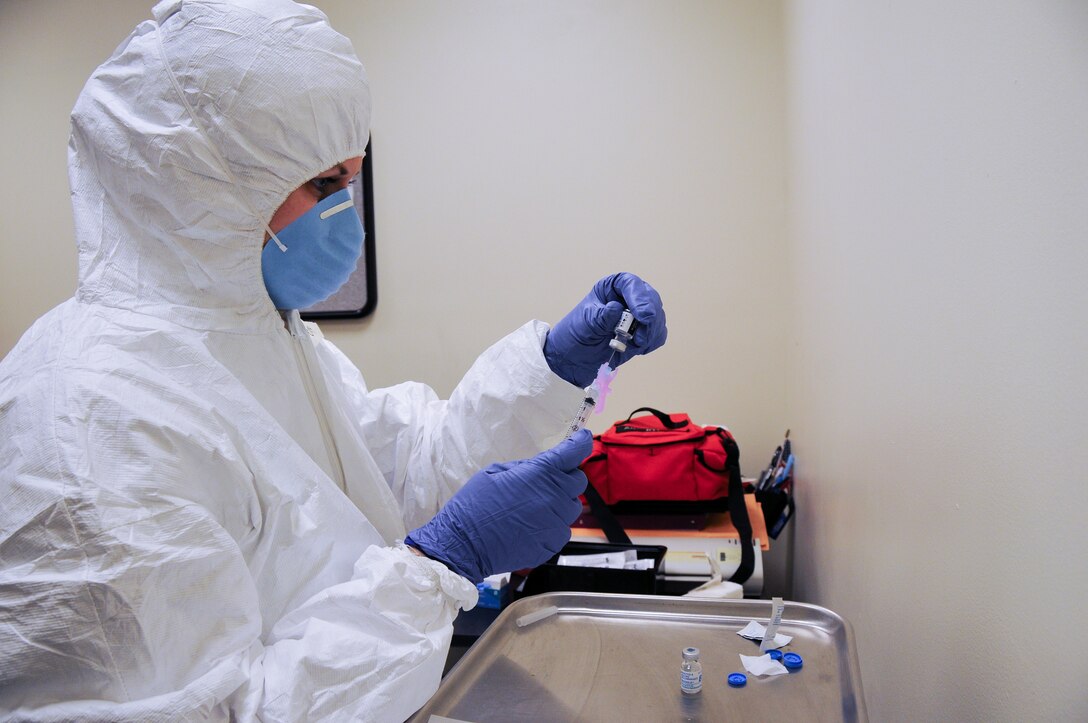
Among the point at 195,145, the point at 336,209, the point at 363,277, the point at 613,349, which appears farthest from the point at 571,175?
the point at 195,145

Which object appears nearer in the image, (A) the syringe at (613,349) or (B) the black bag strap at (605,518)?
(A) the syringe at (613,349)

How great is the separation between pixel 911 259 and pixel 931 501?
0.90ft

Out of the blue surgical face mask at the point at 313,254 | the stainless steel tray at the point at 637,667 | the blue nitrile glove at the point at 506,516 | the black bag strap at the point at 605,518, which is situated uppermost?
the blue surgical face mask at the point at 313,254

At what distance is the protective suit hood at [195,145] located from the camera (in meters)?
0.88

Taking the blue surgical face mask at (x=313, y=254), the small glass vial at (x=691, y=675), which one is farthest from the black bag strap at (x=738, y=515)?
the blue surgical face mask at (x=313, y=254)

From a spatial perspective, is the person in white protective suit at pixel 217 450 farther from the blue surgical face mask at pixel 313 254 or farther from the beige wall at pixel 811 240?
the beige wall at pixel 811 240

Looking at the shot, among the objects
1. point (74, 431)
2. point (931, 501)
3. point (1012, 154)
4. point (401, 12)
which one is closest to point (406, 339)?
point (401, 12)

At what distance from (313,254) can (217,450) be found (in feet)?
1.09

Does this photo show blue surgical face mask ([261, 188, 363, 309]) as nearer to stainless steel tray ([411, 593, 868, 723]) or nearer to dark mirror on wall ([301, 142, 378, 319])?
stainless steel tray ([411, 593, 868, 723])

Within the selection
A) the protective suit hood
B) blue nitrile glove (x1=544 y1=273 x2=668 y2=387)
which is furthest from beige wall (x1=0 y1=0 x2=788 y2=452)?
the protective suit hood

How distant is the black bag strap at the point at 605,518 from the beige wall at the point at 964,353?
516 mm

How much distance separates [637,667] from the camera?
2.77 ft

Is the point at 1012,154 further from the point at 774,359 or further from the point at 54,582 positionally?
the point at 774,359

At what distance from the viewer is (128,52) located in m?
0.91
